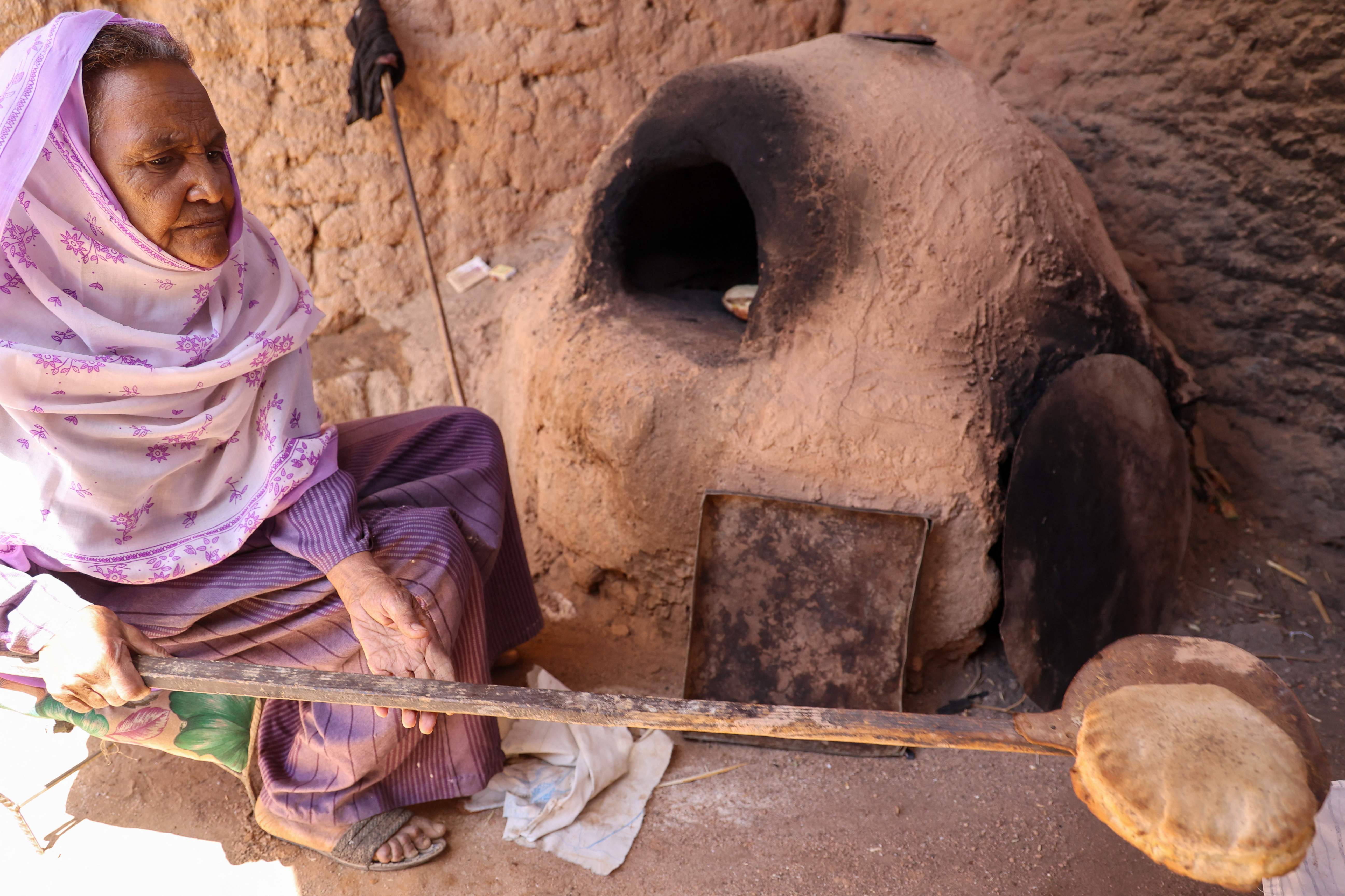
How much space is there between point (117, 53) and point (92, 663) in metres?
0.97

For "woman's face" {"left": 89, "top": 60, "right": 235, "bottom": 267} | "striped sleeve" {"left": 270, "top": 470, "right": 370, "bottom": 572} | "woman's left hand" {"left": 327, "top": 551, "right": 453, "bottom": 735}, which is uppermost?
"woman's face" {"left": 89, "top": 60, "right": 235, "bottom": 267}

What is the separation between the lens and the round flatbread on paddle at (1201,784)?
108 cm

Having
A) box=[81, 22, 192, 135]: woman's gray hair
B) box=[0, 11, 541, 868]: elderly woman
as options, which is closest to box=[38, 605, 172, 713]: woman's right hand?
box=[0, 11, 541, 868]: elderly woman

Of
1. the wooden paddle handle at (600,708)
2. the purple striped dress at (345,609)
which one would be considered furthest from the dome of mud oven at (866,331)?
the wooden paddle handle at (600,708)

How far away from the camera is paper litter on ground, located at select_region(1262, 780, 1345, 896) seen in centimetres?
134

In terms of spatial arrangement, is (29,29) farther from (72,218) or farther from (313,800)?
(313,800)

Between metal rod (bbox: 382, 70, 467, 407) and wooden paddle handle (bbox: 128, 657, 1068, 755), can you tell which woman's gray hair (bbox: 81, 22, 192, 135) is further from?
metal rod (bbox: 382, 70, 467, 407)

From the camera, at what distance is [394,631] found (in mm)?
1604

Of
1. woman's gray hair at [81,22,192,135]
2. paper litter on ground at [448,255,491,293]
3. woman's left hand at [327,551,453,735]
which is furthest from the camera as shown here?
paper litter on ground at [448,255,491,293]

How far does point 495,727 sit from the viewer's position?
1990 millimetres

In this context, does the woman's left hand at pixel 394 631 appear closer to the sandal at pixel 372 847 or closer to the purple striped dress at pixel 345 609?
the purple striped dress at pixel 345 609

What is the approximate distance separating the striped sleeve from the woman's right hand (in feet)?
0.96

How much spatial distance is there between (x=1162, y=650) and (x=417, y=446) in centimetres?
154

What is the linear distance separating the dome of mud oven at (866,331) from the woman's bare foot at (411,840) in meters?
0.93
